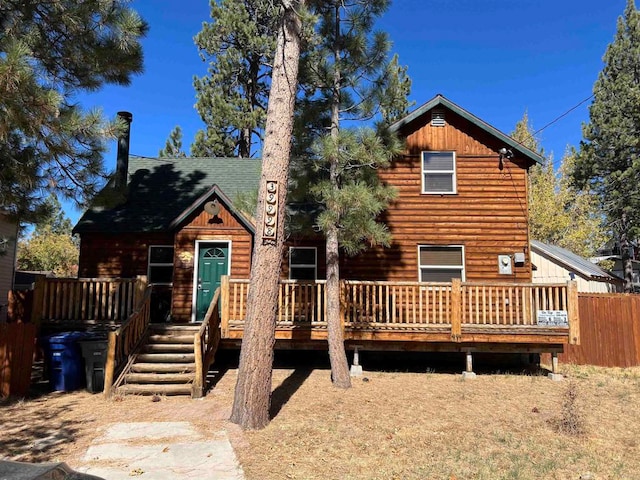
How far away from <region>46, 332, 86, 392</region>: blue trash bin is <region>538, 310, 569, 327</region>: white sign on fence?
30.0ft

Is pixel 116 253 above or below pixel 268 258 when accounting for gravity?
above

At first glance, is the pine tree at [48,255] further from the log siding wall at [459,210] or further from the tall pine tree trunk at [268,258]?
the tall pine tree trunk at [268,258]

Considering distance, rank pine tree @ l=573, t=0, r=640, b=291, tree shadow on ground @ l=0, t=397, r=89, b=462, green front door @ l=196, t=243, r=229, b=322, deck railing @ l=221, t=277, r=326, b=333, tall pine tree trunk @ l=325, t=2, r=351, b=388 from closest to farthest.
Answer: tree shadow on ground @ l=0, t=397, r=89, b=462 → tall pine tree trunk @ l=325, t=2, r=351, b=388 → deck railing @ l=221, t=277, r=326, b=333 → green front door @ l=196, t=243, r=229, b=322 → pine tree @ l=573, t=0, r=640, b=291

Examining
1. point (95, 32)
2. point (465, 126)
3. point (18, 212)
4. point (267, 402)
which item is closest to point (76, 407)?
point (267, 402)

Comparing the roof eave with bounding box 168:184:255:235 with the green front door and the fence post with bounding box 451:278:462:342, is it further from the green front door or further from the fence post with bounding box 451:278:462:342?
the fence post with bounding box 451:278:462:342

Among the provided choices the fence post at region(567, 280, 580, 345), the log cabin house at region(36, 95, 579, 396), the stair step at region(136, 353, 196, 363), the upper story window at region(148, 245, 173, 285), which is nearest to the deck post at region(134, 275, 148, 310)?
the log cabin house at region(36, 95, 579, 396)

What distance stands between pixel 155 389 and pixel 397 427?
168 inches

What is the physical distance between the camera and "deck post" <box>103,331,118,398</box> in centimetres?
781

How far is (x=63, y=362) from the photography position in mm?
8297

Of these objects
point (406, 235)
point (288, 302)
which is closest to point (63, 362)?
point (288, 302)

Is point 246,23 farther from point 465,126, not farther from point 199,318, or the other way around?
point 199,318

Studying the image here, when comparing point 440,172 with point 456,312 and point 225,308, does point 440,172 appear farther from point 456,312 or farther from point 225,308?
point 225,308

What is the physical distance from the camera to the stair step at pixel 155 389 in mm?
7965

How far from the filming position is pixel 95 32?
8031mm
